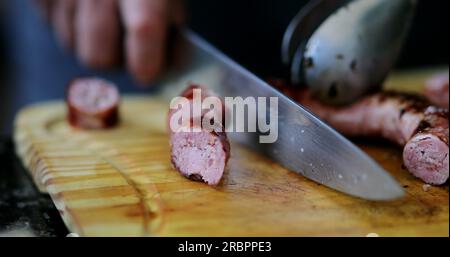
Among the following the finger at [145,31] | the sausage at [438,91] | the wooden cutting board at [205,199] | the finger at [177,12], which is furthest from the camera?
the finger at [177,12]

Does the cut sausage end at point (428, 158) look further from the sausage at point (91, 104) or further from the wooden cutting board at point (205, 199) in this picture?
the sausage at point (91, 104)

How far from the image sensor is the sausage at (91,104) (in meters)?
2.10

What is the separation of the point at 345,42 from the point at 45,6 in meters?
1.64

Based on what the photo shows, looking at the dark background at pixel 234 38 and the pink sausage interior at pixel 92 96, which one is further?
the dark background at pixel 234 38

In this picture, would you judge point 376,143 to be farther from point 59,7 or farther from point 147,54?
point 59,7

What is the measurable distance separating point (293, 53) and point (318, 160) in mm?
479

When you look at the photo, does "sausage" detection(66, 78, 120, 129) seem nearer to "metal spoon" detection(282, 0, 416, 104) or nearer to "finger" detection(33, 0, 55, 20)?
"metal spoon" detection(282, 0, 416, 104)

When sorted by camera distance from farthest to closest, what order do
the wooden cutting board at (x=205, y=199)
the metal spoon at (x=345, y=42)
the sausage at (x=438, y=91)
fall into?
the sausage at (x=438, y=91)
the metal spoon at (x=345, y=42)
the wooden cutting board at (x=205, y=199)

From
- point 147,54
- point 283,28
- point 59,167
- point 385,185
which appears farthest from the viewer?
point 283,28

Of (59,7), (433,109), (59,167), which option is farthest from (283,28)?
(59,167)

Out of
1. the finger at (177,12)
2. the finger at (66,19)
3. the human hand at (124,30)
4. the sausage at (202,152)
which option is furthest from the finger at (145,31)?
the sausage at (202,152)

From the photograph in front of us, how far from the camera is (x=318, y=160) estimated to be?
160cm

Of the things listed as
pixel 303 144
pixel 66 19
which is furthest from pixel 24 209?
pixel 66 19

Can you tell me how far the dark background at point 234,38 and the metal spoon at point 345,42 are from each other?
1.03 m
